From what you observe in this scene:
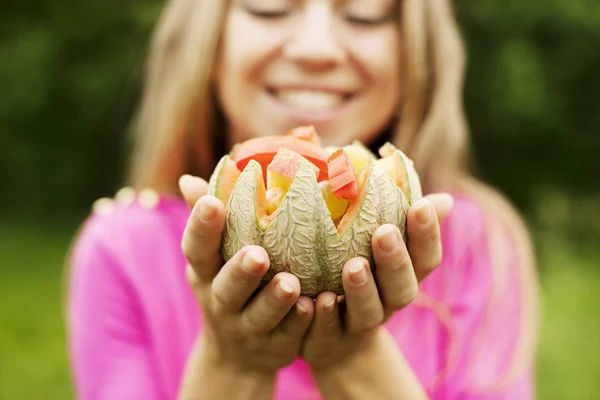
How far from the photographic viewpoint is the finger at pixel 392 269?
1.25m

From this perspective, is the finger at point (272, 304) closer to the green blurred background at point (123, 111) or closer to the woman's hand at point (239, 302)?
the woman's hand at point (239, 302)

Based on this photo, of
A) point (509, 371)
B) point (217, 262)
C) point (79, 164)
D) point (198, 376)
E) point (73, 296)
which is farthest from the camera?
point (79, 164)

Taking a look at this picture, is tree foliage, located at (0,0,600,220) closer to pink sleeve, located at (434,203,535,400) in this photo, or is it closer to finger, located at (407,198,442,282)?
pink sleeve, located at (434,203,535,400)

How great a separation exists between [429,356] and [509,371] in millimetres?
223

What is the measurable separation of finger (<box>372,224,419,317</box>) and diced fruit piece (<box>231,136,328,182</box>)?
0.56 feet

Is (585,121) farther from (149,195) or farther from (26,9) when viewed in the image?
(149,195)

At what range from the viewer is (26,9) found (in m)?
9.37

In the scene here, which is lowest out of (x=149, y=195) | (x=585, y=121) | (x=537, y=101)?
(x=585, y=121)

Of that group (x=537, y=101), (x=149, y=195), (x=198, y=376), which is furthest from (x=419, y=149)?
(x=537, y=101)

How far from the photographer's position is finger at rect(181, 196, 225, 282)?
1.25m

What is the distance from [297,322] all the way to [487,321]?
0.99m

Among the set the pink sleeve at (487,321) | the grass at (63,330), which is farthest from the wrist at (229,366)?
the grass at (63,330)

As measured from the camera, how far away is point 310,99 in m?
2.16

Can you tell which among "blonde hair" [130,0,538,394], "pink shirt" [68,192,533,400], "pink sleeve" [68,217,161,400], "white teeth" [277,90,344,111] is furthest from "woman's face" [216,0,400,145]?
"pink sleeve" [68,217,161,400]
